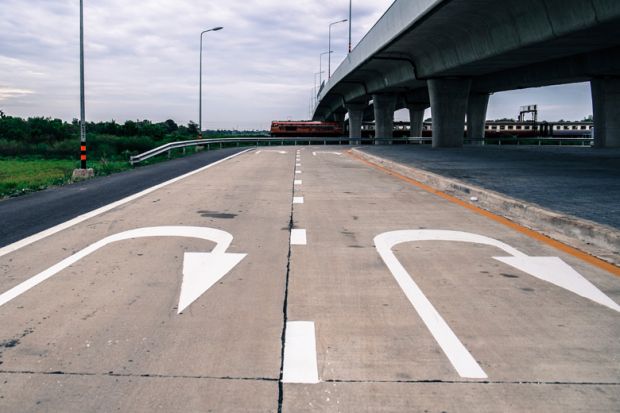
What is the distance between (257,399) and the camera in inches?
149

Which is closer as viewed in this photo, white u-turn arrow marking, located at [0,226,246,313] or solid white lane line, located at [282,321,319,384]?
solid white lane line, located at [282,321,319,384]

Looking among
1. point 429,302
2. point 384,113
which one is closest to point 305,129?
point 384,113

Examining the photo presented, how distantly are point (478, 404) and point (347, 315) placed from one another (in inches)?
74.3

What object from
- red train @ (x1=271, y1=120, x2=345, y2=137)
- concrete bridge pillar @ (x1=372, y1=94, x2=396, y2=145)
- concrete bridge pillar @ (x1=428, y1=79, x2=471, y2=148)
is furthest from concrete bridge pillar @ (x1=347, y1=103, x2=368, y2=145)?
concrete bridge pillar @ (x1=428, y1=79, x2=471, y2=148)

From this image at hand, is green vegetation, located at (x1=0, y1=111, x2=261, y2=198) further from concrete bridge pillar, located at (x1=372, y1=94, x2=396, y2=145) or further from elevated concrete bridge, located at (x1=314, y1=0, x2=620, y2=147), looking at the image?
concrete bridge pillar, located at (x1=372, y1=94, x2=396, y2=145)

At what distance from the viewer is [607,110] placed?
43.1 m

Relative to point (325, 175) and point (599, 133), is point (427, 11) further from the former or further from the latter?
point (599, 133)

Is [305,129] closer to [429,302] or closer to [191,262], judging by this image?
[191,262]

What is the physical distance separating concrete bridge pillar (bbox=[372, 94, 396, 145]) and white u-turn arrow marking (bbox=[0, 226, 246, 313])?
2230 inches

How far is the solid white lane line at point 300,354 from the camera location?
412 cm

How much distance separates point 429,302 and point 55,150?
51.1m

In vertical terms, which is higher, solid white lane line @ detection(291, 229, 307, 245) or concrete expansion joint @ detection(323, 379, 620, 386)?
solid white lane line @ detection(291, 229, 307, 245)

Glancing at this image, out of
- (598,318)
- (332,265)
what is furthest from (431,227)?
(598,318)

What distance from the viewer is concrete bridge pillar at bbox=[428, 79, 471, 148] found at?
135ft
